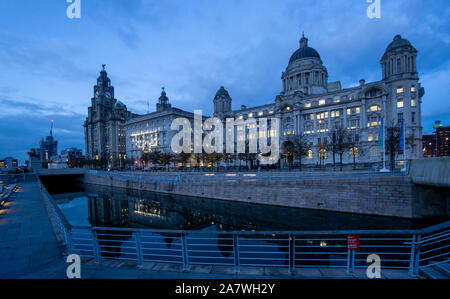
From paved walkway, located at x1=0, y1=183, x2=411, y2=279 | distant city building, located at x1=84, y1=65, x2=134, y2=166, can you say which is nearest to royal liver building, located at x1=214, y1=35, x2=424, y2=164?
paved walkway, located at x1=0, y1=183, x2=411, y2=279

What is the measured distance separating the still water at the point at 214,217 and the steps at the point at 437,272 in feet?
37.3

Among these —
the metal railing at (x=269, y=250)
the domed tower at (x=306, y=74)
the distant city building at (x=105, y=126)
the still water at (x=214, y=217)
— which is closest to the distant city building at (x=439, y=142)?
the domed tower at (x=306, y=74)

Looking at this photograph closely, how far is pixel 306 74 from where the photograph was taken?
269ft

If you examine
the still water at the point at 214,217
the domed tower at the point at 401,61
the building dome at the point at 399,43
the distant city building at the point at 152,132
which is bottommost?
the still water at the point at 214,217

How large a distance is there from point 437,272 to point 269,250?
312 inches

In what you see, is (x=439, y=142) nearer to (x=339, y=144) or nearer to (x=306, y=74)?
(x=306, y=74)

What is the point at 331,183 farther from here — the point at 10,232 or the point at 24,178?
the point at 24,178

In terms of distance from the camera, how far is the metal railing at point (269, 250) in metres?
5.41

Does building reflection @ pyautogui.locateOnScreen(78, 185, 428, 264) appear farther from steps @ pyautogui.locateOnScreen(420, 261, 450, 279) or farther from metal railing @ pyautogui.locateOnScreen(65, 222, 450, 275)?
steps @ pyautogui.locateOnScreen(420, 261, 450, 279)

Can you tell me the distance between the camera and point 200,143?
295 feet

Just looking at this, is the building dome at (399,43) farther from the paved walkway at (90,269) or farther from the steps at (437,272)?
the paved walkway at (90,269)

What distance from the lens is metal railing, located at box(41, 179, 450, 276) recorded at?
17.7 ft

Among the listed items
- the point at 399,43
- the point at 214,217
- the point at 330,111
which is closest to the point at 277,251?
the point at 214,217
